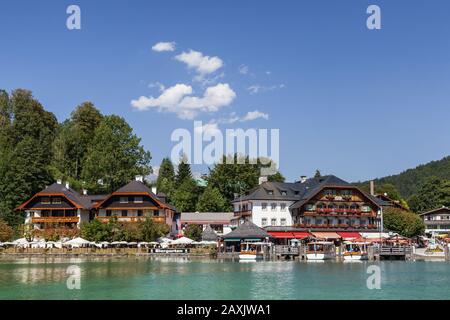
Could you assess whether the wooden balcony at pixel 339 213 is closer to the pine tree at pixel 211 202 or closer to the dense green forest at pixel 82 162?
the dense green forest at pixel 82 162

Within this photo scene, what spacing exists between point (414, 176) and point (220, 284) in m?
160

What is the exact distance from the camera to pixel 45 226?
75.6 metres

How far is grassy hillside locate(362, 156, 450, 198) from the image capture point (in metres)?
173

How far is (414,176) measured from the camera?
184m

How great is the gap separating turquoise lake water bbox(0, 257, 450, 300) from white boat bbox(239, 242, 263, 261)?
47.3 feet

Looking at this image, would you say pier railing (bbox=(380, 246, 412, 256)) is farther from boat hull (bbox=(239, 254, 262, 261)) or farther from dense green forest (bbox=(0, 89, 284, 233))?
dense green forest (bbox=(0, 89, 284, 233))

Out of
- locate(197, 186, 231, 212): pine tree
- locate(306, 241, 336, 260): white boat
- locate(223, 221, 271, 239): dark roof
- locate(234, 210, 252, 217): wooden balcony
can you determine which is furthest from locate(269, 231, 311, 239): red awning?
locate(197, 186, 231, 212): pine tree

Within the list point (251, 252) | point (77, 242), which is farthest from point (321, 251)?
point (77, 242)

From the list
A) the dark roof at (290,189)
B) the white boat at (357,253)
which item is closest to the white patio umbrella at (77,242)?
the dark roof at (290,189)

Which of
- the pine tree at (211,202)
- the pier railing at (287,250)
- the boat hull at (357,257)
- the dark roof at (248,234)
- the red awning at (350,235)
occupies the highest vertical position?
the pine tree at (211,202)

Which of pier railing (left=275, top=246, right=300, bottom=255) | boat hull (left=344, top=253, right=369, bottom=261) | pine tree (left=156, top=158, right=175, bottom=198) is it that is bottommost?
boat hull (left=344, top=253, right=369, bottom=261)

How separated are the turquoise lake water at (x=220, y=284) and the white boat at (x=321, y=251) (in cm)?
1516

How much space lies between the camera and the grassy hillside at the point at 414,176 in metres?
173
